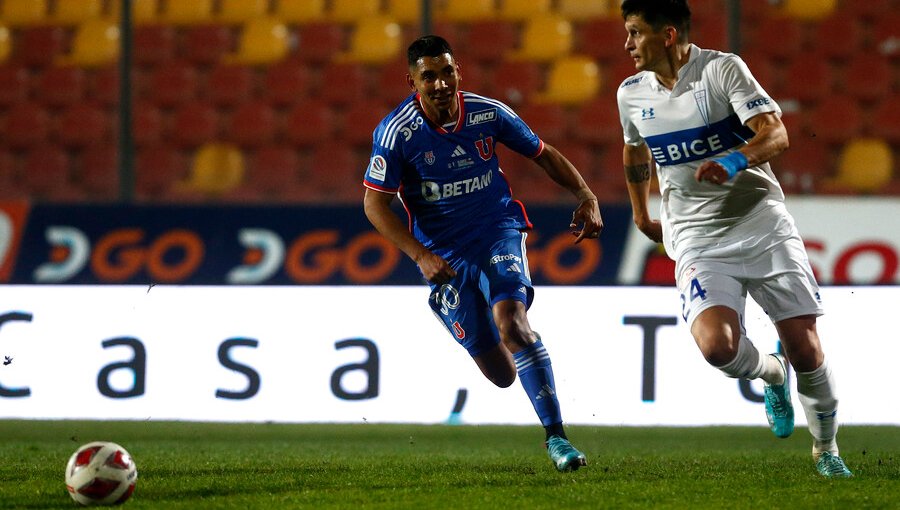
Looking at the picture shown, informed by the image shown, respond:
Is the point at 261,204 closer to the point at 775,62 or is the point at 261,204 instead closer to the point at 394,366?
the point at 394,366

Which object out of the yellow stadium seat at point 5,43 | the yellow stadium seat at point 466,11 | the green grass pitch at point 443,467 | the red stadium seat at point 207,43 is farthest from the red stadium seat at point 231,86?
the green grass pitch at point 443,467

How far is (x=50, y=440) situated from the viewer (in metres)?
5.87

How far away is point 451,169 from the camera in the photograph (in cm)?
482

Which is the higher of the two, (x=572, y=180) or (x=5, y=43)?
(x=572, y=180)

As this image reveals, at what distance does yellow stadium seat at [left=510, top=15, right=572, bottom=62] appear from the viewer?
991cm

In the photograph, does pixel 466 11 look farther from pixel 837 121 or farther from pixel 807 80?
pixel 837 121

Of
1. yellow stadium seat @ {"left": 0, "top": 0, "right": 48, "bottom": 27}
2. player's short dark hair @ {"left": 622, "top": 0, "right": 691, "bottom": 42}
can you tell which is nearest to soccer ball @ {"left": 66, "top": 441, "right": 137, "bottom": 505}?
player's short dark hair @ {"left": 622, "top": 0, "right": 691, "bottom": 42}

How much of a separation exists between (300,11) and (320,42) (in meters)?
0.45

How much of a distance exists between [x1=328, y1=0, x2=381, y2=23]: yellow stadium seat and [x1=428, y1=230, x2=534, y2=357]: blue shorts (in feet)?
19.0

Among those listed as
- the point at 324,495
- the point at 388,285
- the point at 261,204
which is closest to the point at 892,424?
the point at 388,285

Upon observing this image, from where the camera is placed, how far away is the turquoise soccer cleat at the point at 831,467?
4312 mm

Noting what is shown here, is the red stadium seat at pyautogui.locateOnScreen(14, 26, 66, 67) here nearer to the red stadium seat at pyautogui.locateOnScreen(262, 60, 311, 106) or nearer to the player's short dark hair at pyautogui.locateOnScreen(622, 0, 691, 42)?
the red stadium seat at pyautogui.locateOnScreen(262, 60, 311, 106)

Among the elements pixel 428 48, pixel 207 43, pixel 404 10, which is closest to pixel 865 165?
pixel 404 10

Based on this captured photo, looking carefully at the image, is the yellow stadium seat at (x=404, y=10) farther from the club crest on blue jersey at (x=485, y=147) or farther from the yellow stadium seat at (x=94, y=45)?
the club crest on blue jersey at (x=485, y=147)
